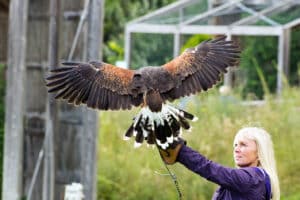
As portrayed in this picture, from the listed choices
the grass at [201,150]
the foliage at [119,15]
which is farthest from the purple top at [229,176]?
the foliage at [119,15]

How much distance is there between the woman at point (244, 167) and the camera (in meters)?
4.27

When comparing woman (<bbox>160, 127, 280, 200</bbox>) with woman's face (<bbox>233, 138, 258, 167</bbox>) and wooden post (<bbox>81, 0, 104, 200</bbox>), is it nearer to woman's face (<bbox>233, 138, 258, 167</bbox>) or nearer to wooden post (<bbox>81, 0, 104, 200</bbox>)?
woman's face (<bbox>233, 138, 258, 167</bbox>)

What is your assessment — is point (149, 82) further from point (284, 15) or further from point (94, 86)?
point (284, 15)

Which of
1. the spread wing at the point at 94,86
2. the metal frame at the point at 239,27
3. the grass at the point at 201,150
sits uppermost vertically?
the metal frame at the point at 239,27

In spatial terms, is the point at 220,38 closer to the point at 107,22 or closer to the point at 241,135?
the point at 241,135

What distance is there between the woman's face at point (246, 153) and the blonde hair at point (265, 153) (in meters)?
0.02

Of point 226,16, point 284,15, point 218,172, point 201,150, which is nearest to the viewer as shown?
point 218,172

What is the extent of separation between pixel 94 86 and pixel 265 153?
98cm

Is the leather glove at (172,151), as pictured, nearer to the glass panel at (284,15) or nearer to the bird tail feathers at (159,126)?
the bird tail feathers at (159,126)

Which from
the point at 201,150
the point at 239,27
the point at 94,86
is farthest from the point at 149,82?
the point at 239,27

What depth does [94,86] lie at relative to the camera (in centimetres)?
Answer: 493

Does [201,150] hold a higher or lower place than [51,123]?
lower

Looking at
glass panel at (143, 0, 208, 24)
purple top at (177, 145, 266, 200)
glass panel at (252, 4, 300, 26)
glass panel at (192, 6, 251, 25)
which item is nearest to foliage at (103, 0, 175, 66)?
glass panel at (143, 0, 208, 24)

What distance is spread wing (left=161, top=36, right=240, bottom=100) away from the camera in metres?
4.88
